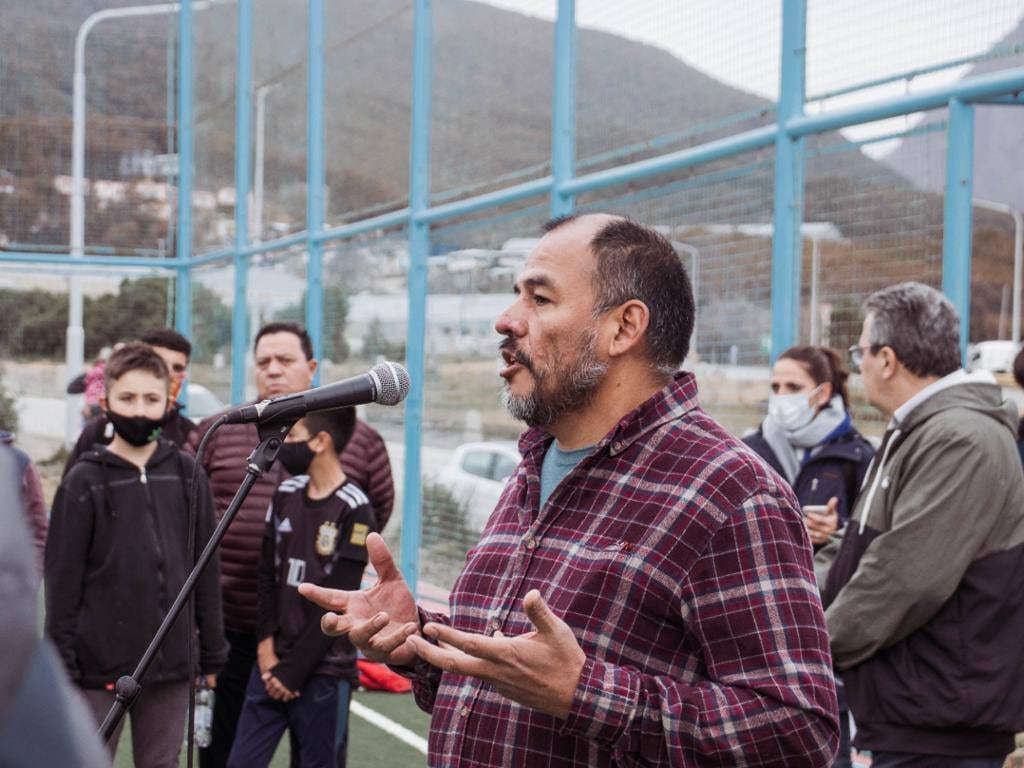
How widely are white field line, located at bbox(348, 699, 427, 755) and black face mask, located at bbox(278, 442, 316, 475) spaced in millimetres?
2439

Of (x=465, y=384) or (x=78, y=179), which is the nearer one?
(x=465, y=384)

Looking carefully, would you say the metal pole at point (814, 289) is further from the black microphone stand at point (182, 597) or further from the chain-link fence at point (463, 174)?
the black microphone stand at point (182, 597)

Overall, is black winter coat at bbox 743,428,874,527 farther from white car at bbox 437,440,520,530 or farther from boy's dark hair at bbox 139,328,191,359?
boy's dark hair at bbox 139,328,191,359

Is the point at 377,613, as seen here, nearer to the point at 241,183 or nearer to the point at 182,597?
the point at 182,597

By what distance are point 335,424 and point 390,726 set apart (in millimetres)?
3097

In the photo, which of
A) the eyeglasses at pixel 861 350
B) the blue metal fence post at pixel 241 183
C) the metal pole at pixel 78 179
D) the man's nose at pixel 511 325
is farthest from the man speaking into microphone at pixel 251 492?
the metal pole at pixel 78 179

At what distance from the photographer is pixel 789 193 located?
5.84m

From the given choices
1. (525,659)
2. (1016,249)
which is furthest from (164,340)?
(525,659)

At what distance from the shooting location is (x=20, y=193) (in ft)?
54.3

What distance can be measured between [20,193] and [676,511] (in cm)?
1588

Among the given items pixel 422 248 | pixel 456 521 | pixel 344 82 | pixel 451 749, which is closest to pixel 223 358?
pixel 344 82

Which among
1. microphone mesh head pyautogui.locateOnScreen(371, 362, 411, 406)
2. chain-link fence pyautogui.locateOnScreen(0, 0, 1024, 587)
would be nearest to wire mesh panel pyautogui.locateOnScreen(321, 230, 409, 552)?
chain-link fence pyautogui.locateOnScreen(0, 0, 1024, 587)

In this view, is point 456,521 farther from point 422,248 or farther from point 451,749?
point 451,749

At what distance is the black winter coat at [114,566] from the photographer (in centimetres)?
466
